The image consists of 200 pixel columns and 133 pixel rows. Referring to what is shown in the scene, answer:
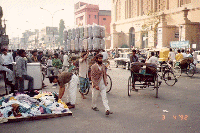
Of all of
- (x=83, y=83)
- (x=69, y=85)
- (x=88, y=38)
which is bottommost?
(x=83, y=83)

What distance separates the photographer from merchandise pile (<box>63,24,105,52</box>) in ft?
37.0

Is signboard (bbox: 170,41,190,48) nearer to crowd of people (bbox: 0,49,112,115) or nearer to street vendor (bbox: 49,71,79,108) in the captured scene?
crowd of people (bbox: 0,49,112,115)

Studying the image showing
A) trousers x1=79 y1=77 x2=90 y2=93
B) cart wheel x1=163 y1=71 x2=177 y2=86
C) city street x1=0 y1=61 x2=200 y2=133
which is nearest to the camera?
city street x1=0 y1=61 x2=200 y2=133

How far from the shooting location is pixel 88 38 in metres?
11.4

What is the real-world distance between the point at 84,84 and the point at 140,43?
51.5m

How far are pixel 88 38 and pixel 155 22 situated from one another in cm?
4178

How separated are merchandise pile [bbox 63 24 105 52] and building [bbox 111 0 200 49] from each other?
1230 inches

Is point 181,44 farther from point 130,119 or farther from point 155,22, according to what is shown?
point 130,119

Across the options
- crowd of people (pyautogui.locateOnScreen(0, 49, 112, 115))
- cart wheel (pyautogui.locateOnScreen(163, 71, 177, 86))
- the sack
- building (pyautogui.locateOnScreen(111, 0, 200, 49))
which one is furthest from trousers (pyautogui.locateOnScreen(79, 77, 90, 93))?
building (pyautogui.locateOnScreen(111, 0, 200, 49))

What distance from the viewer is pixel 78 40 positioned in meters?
12.0

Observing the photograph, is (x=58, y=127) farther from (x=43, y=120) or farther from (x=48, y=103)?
(x=48, y=103)

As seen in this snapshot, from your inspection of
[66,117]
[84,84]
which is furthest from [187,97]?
[66,117]

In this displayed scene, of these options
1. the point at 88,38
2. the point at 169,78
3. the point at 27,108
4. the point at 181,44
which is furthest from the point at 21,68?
the point at 181,44

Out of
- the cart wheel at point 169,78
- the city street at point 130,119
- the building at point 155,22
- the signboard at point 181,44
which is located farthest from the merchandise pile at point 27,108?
the building at point 155,22
